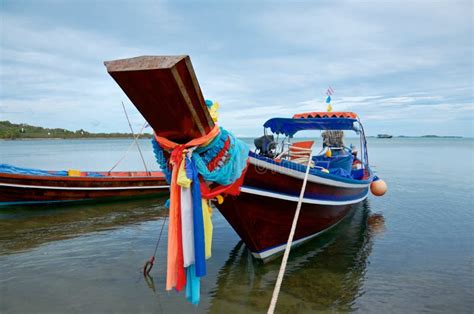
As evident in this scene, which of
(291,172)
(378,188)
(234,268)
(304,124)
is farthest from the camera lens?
(378,188)

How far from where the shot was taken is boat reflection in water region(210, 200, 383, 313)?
4.72m

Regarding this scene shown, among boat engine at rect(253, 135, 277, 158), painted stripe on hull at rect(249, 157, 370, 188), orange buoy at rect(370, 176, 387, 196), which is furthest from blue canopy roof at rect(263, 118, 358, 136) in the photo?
orange buoy at rect(370, 176, 387, 196)

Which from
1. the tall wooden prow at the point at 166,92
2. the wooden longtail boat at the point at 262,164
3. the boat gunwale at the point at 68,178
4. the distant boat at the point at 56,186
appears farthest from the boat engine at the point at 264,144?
the distant boat at the point at 56,186

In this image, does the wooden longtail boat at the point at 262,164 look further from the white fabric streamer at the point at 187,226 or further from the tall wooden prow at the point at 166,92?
the white fabric streamer at the point at 187,226

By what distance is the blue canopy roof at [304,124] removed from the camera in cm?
857

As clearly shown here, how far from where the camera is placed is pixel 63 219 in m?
9.43

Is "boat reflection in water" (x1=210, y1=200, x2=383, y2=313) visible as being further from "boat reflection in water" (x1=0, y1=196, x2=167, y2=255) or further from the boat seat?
"boat reflection in water" (x1=0, y1=196, x2=167, y2=255)

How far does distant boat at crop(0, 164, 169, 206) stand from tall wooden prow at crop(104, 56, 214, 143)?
901 centimetres

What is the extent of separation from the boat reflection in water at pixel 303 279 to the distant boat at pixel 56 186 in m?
6.60

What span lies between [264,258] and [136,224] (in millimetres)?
4654

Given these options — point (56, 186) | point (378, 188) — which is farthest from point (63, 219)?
point (378, 188)

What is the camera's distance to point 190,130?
3.24 metres

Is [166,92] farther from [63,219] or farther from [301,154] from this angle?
[63,219]

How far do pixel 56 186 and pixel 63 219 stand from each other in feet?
5.84
